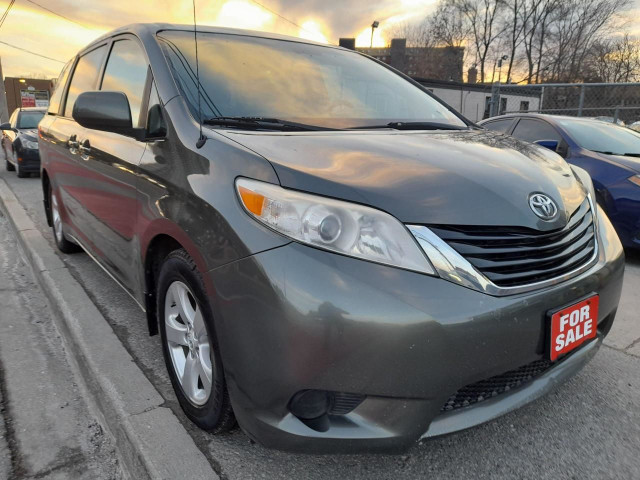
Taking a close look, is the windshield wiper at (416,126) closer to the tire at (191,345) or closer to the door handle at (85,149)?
the tire at (191,345)

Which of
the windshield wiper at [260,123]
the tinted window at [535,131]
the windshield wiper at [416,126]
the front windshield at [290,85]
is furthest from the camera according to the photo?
the tinted window at [535,131]

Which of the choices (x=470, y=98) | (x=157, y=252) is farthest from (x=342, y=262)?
(x=470, y=98)

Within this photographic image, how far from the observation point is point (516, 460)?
1808mm

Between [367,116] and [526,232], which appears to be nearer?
[526,232]

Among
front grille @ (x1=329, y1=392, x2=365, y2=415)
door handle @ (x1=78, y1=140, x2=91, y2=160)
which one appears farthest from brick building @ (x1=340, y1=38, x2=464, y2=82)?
front grille @ (x1=329, y1=392, x2=365, y2=415)

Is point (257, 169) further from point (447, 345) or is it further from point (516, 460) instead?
point (516, 460)

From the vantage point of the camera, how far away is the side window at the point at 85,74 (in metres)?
3.33

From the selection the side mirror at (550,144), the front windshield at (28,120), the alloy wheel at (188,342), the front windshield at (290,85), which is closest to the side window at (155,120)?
the front windshield at (290,85)

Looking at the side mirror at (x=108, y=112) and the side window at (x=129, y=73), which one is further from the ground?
the side window at (x=129, y=73)

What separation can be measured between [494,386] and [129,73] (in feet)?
7.81

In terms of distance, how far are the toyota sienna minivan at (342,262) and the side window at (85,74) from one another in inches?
45.6

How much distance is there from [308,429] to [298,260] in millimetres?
509

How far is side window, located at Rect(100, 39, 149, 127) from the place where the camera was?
240 centimetres

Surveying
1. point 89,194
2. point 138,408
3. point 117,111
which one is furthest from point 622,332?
point 89,194
